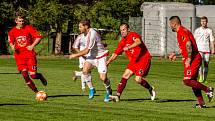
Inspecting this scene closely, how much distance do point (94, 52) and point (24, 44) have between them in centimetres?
190

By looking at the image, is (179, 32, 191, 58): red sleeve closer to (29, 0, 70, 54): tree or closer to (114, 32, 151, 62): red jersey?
(114, 32, 151, 62): red jersey

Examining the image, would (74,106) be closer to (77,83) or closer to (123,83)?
(123,83)

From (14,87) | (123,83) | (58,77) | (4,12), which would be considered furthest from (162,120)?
(4,12)

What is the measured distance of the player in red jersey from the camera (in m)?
19.4

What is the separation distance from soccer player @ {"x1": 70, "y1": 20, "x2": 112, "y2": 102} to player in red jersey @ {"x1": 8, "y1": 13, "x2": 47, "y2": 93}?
135cm

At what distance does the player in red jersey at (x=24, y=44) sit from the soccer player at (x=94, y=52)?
135 cm

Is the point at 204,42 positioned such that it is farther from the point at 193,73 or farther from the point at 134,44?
the point at 193,73

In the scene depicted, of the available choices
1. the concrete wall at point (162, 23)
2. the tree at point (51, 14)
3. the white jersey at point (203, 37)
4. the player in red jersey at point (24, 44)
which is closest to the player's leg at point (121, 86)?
the player in red jersey at point (24, 44)

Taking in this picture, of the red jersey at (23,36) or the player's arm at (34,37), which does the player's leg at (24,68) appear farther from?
the player's arm at (34,37)

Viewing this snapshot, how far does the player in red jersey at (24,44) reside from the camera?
19.4 meters

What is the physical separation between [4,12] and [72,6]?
5022mm

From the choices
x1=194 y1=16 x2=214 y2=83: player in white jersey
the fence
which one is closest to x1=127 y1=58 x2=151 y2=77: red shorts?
x1=194 y1=16 x2=214 y2=83: player in white jersey

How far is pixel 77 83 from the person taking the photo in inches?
1003

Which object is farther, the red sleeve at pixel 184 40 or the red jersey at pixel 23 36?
the red jersey at pixel 23 36
